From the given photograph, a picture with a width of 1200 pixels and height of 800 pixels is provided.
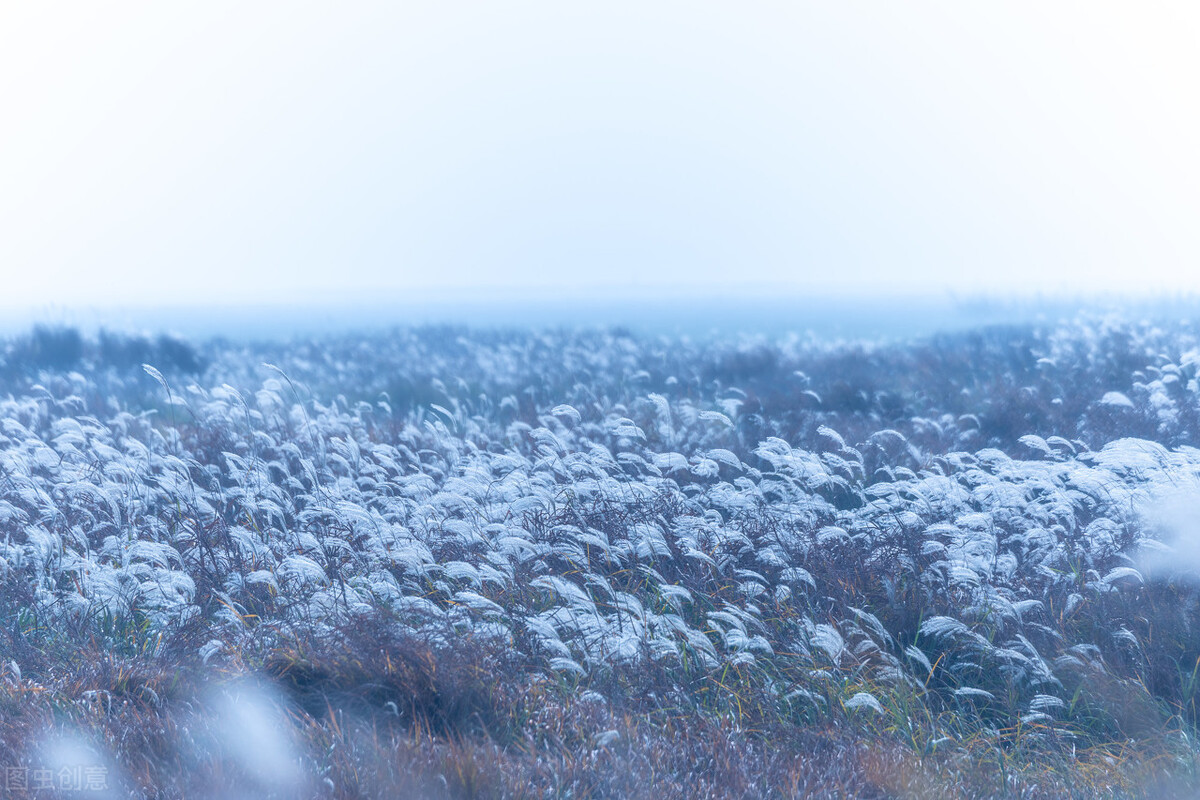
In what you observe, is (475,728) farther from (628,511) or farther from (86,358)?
(86,358)

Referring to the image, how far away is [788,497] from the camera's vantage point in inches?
214

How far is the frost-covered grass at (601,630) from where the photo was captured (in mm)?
2945

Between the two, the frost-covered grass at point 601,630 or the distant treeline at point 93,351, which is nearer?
the frost-covered grass at point 601,630

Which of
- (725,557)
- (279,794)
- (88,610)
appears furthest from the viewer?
(725,557)

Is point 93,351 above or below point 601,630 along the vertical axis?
above

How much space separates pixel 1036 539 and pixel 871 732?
207 centimetres

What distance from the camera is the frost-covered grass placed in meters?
2.95

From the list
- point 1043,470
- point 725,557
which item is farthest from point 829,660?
point 1043,470

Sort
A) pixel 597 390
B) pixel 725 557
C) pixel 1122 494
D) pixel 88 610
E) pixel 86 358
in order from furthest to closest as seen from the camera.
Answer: pixel 86 358, pixel 597 390, pixel 1122 494, pixel 725 557, pixel 88 610

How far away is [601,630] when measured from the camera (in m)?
3.54

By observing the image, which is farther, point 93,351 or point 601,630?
point 93,351

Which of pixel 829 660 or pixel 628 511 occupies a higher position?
pixel 628 511

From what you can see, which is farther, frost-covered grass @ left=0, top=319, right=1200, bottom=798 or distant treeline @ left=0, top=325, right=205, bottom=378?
distant treeline @ left=0, top=325, right=205, bottom=378

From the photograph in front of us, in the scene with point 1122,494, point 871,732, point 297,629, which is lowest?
point 871,732
